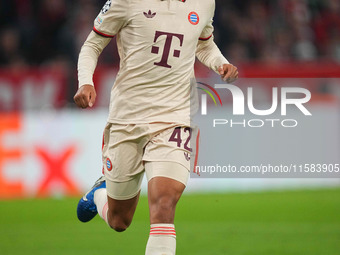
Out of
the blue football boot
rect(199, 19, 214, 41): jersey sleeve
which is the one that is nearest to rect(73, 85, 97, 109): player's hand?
rect(199, 19, 214, 41): jersey sleeve

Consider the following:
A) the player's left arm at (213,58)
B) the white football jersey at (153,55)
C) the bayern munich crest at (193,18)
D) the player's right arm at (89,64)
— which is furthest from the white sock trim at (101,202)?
the bayern munich crest at (193,18)

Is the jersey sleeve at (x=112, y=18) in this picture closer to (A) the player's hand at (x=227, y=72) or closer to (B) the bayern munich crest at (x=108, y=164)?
(A) the player's hand at (x=227, y=72)

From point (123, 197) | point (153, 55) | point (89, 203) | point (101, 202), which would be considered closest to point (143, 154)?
point (123, 197)

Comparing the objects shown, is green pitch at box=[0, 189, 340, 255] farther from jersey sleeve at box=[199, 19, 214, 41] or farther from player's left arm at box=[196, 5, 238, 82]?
jersey sleeve at box=[199, 19, 214, 41]

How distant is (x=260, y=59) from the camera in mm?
14055

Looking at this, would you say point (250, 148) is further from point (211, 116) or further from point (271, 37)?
Result: point (271, 37)

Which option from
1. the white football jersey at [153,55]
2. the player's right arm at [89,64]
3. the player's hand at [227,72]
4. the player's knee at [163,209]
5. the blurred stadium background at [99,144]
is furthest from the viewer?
the blurred stadium background at [99,144]

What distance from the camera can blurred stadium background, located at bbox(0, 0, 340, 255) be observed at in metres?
8.12

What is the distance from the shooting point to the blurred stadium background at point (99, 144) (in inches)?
320

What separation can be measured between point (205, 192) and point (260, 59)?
3256 mm

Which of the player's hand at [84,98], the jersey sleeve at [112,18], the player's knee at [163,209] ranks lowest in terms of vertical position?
the player's knee at [163,209]

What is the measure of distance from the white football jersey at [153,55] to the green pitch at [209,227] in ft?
7.05

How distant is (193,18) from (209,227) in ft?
13.2

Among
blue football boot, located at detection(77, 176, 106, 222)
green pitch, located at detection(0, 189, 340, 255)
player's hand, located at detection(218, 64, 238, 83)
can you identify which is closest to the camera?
player's hand, located at detection(218, 64, 238, 83)
